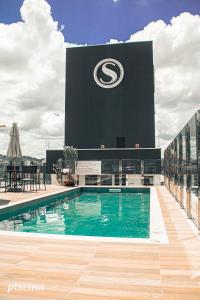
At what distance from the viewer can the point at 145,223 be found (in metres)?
7.27

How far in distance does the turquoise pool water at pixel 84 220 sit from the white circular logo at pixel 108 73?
1439 cm

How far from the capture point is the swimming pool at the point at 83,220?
17.8 ft

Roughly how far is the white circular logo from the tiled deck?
65.1ft

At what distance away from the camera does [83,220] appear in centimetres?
780

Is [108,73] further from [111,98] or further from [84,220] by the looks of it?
[84,220]

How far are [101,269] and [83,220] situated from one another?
4997 mm

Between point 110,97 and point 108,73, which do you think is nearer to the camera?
point 110,97

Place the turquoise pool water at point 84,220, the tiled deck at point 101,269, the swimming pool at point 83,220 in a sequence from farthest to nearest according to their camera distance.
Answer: the turquoise pool water at point 84,220 < the swimming pool at point 83,220 < the tiled deck at point 101,269

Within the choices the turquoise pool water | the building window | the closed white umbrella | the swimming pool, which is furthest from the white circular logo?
the turquoise pool water

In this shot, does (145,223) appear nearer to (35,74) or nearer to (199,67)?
(199,67)

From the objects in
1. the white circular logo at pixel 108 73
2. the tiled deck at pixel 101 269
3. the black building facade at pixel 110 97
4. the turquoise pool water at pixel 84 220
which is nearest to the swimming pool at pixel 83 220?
the turquoise pool water at pixel 84 220

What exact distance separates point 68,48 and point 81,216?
739 inches

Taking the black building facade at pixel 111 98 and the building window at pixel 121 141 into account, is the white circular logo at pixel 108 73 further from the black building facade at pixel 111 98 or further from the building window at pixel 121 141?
the building window at pixel 121 141

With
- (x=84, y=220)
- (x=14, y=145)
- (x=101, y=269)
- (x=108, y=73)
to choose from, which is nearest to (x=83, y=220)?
(x=84, y=220)
